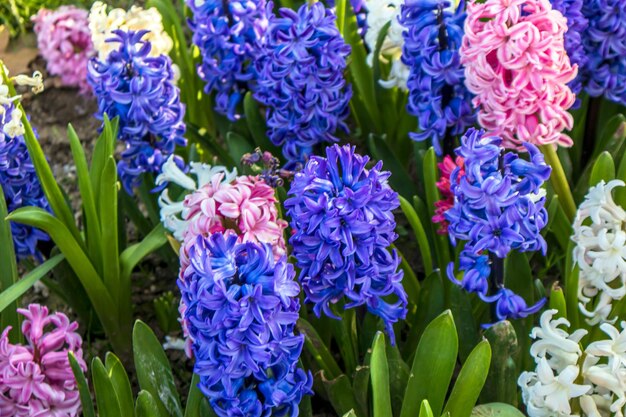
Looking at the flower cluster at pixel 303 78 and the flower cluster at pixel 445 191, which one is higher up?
the flower cluster at pixel 303 78

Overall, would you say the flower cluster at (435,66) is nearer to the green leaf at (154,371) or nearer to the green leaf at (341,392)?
the green leaf at (341,392)

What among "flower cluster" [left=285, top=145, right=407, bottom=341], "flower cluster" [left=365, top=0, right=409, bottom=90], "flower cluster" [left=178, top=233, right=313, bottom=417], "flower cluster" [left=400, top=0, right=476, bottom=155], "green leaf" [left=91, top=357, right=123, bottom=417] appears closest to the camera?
"flower cluster" [left=178, top=233, right=313, bottom=417]

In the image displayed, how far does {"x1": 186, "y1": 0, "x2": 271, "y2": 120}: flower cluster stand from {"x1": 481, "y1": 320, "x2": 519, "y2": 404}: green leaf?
1.41 meters

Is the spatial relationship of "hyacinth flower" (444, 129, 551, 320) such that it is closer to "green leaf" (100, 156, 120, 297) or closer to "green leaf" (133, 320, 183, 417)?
"green leaf" (133, 320, 183, 417)

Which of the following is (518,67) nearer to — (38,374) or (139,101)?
(139,101)

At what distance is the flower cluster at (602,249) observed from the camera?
2.31m

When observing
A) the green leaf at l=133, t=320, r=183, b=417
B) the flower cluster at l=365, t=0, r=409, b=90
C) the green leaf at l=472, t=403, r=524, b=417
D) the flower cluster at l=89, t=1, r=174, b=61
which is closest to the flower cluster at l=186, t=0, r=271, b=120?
the flower cluster at l=89, t=1, r=174, b=61

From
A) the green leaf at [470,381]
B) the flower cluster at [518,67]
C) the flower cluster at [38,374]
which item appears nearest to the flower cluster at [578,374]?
the green leaf at [470,381]

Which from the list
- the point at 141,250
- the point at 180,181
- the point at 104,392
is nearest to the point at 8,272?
the point at 141,250

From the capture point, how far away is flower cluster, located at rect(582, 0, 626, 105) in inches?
119

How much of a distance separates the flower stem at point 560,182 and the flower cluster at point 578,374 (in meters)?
0.88

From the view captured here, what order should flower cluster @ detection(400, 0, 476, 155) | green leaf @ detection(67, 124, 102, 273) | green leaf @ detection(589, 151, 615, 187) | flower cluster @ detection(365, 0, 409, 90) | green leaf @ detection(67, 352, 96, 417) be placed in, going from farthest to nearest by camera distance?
1. flower cluster @ detection(365, 0, 409, 90)
2. green leaf @ detection(67, 124, 102, 273)
3. flower cluster @ detection(400, 0, 476, 155)
4. green leaf @ detection(589, 151, 615, 187)
5. green leaf @ detection(67, 352, 96, 417)

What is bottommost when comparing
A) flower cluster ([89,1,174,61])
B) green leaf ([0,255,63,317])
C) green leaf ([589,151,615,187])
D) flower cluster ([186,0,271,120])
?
green leaf ([589,151,615,187])

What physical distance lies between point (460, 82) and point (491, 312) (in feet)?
2.33
